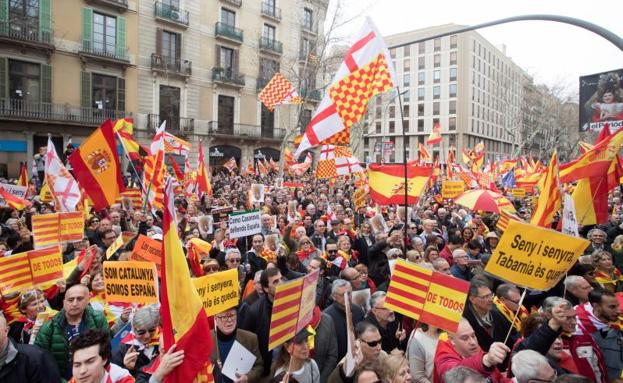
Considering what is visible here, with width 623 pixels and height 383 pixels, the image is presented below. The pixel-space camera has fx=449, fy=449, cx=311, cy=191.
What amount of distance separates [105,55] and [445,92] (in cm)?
5579

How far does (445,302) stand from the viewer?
3.79 meters

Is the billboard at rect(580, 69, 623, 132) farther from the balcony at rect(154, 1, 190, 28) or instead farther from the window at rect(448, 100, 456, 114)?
the window at rect(448, 100, 456, 114)

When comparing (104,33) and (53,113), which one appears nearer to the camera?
(53,113)

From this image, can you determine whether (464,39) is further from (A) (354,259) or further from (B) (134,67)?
(A) (354,259)

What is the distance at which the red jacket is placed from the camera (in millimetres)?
3148

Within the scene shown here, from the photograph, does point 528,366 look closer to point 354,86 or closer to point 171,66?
point 354,86

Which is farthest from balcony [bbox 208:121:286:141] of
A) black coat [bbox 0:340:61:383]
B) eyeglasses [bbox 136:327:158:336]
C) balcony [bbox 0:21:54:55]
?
black coat [bbox 0:340:61:383]

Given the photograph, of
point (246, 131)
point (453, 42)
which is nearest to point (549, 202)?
point (246, 131)

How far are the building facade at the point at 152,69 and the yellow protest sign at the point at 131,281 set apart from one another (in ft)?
61.4

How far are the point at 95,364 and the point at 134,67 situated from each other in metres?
29.8

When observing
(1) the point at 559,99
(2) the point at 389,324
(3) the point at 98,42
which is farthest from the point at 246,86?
(2) the point at 389,324

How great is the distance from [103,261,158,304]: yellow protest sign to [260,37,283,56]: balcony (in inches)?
1374

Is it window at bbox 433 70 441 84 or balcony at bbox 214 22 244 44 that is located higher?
window at bbox 433 70 441 84

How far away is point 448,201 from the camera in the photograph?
16922mm
